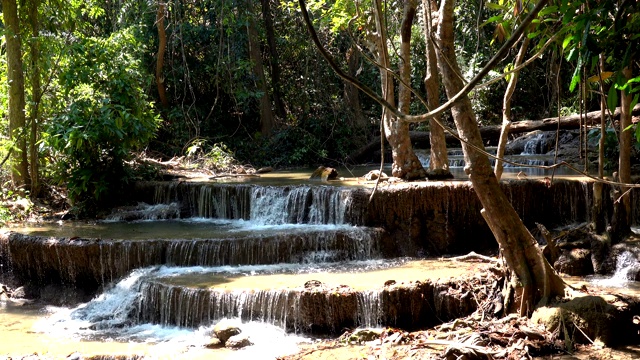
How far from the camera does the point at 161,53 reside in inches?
652

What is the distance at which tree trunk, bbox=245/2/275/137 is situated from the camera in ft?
56.6

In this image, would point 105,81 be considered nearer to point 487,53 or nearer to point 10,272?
point 10,272

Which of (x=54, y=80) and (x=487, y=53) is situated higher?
(x=487, y=53)

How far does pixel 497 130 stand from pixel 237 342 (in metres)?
10.0

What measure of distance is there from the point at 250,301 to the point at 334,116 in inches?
402

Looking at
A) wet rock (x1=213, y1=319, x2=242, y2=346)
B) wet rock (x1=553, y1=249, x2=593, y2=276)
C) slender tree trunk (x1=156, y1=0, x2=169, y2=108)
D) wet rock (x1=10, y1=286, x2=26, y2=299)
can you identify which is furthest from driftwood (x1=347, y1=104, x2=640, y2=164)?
wet rock (x1=10, y1=286, x2=26, y2=299)

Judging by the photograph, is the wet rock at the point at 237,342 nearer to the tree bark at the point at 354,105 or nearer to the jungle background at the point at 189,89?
the jungle background at the point at 189,89

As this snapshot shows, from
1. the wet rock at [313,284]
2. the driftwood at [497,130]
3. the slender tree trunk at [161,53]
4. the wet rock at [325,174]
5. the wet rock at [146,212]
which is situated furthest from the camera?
the slender tree trunk at [161,53]

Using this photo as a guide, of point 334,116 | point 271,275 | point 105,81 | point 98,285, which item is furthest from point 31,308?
point 334,116

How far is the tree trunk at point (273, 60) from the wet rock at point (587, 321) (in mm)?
13410

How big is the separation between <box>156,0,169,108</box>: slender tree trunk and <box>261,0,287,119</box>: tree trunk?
2.80 m

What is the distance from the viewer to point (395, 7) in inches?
640

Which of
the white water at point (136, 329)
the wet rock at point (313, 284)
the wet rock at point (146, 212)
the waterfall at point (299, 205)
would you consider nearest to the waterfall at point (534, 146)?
the waterfall at point (299, 205)

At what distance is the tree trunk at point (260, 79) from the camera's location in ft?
56.6
